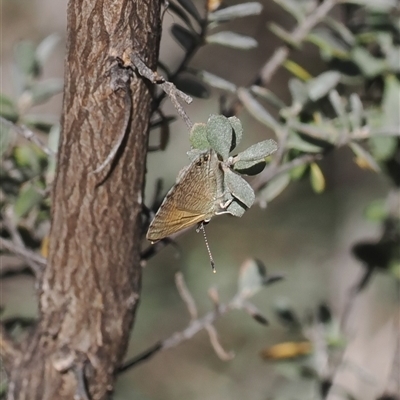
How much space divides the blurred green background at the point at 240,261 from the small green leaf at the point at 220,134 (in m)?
1.55

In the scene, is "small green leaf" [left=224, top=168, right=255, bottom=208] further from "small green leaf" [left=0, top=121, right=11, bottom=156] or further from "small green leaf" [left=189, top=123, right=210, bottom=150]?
"small green leaf" [left=0, top=121, right=11, bottom=156]

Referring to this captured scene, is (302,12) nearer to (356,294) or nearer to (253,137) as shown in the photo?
(356,294)

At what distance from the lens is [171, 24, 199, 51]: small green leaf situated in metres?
0.82

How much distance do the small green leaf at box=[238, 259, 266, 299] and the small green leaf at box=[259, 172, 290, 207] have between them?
0.45 ft

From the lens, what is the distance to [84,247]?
711mm

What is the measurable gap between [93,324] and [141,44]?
33 centimetres

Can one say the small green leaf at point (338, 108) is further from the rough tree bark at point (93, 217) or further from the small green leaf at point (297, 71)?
the rough tree bark at point (93, 217)

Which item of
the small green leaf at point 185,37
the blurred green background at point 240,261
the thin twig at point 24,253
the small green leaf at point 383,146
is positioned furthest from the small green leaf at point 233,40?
the blurred green background at point 240,261

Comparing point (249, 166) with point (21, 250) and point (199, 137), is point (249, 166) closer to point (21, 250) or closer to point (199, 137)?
point (199, 137)

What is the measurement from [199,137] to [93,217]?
0.23 metres

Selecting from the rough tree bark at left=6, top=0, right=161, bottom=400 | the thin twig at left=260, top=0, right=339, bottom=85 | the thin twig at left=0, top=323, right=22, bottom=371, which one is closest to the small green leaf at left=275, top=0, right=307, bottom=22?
the thin twig at left=260, top=0, right=339, bottom=85

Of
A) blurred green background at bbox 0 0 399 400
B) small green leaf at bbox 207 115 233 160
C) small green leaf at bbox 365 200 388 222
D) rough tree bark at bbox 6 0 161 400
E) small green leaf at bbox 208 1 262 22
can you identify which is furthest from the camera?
blurred green background at bbox 0 0 399 400

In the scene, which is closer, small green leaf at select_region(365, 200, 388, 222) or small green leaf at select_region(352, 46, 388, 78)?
small green leaf at select_region(352, 46, 388, 78)

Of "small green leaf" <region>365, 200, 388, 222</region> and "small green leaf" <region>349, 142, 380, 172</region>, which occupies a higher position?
"small green leaf" <region>349, 142, 380, 172</region>
